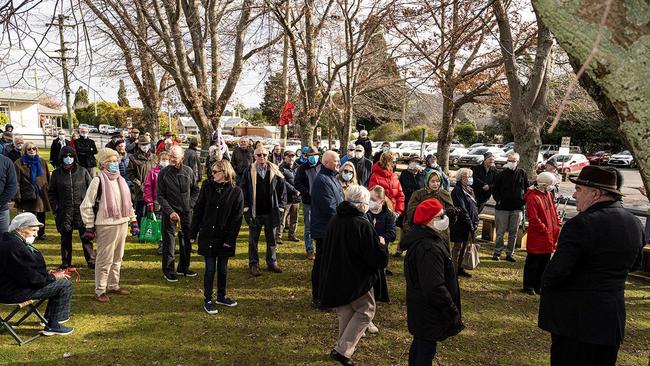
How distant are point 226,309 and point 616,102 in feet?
15.6

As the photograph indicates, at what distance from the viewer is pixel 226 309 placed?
5.39 m

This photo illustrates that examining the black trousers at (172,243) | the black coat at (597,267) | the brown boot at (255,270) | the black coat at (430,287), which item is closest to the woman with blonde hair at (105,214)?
the black trousers at (172,243)

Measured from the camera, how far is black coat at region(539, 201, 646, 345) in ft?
10.3

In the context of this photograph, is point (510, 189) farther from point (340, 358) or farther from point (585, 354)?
point (340, 358)

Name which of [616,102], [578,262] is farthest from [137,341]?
[616,102]

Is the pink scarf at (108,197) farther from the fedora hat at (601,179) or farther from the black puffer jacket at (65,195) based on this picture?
the fedora hat at (601,179)

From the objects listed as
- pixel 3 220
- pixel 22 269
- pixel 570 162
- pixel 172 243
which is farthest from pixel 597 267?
pixel 570 162

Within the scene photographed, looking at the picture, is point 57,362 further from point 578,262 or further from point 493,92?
point 493,92

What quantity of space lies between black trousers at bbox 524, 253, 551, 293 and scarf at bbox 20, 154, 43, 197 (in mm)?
8406

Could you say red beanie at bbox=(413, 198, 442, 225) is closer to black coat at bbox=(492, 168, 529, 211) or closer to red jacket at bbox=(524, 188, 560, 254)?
red jacket at bbox=(524, 188, 560, 254)

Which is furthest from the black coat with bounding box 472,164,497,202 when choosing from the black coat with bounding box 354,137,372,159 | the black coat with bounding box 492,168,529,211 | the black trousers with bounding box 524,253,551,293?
the black coat with bounding box 354,137,372,159

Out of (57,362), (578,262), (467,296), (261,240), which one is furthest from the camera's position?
(261,240)

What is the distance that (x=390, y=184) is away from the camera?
7.19 metres

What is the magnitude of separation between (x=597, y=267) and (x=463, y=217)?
132 inches
